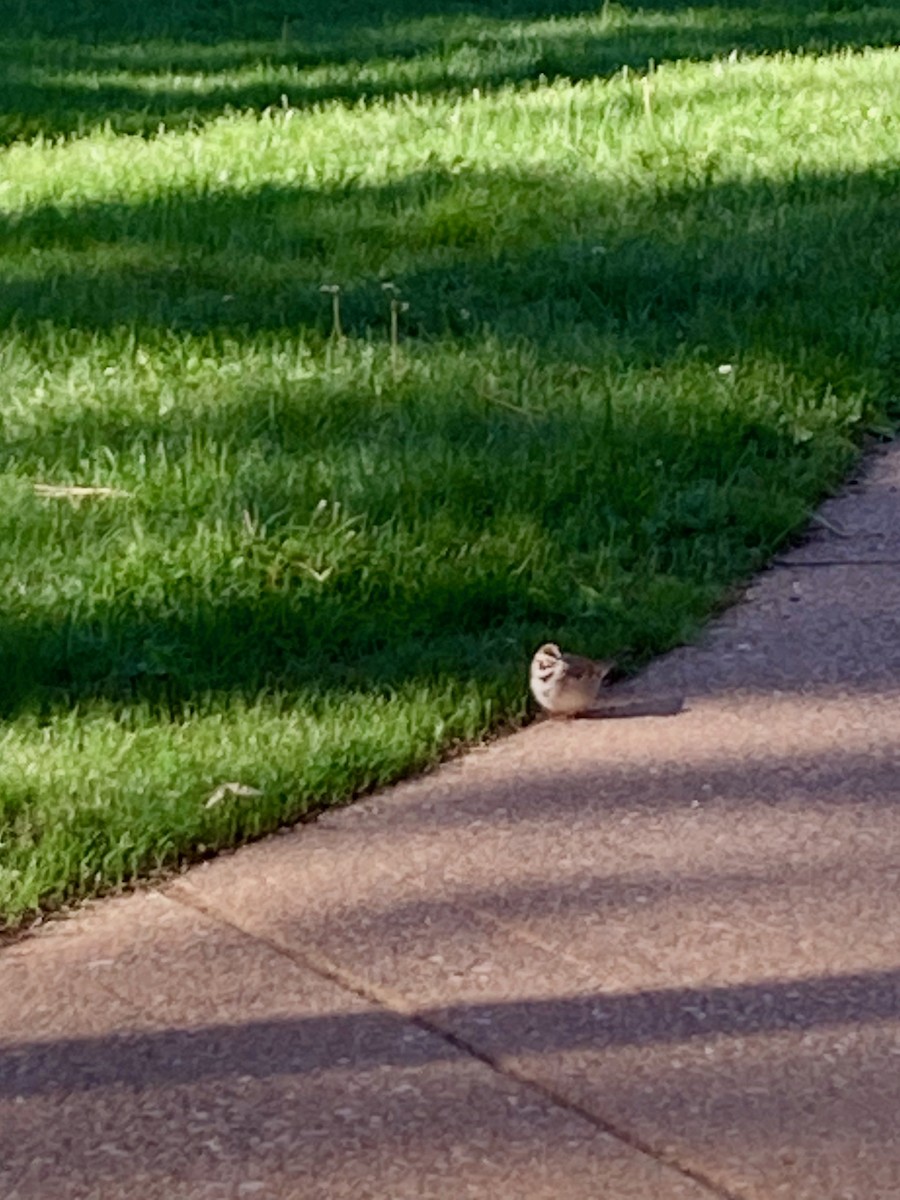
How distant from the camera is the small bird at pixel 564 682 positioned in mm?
4203

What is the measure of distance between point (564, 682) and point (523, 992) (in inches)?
37.8

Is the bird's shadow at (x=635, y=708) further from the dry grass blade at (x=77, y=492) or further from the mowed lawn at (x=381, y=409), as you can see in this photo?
the dry grass blade at (x=77, y=492)

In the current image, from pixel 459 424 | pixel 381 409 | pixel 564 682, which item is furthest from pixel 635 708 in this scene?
pixel 381 409

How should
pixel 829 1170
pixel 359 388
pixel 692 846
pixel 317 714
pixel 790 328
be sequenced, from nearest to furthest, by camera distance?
pixel 829 1170
pixel 692 846
pixel 317 714
pixel 359 388
pixel 790 328

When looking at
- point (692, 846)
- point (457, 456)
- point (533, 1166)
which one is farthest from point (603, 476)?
point (533, 1166)

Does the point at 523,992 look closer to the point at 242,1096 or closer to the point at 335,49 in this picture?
the point at 242,1096

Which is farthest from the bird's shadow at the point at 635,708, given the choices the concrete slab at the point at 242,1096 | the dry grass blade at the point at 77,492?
the dry grass blade at the point at 77,492

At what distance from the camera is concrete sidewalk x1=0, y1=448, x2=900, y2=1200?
9.56 feet

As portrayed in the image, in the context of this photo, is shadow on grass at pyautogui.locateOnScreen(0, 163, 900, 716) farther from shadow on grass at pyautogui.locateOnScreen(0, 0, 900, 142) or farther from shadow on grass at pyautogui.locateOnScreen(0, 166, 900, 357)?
shadow on grass at pyautogui.locateOnScreen(0, 0, 900, 142)

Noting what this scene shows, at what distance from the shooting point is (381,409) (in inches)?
229

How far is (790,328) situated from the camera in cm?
638

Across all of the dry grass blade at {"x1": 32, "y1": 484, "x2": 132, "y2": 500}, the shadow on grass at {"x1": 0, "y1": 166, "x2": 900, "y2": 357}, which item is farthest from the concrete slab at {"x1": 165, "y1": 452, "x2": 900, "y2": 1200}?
the shadow on grass at {"x1": 0, "y1": 166, "x2": 900, "y2": 357}

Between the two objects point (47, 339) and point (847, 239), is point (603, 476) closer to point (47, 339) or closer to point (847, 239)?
point (47, 339)

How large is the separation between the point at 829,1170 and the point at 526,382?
131 inches
